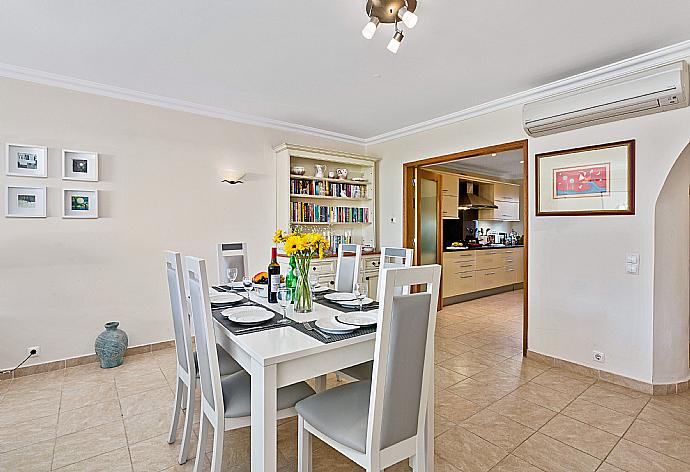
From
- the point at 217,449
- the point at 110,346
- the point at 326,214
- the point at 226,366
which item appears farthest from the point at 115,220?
the point at 217,449

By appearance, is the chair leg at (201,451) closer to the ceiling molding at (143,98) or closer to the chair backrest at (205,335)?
the chair backrest at (205,335)

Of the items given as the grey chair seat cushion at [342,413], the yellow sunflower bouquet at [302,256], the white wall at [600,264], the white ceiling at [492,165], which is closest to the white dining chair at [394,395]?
the grey chair seat cushion at [342,413]

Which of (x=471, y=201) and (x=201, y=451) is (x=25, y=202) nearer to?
(x=201, y=451)

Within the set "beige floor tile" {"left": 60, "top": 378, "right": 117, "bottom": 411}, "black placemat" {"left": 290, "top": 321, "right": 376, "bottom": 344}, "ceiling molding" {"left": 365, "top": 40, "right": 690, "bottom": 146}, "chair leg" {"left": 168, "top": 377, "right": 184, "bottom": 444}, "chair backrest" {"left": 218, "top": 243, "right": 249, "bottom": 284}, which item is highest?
"ceiling molding" {"left": 365, "top": 40, "right": 690, "bottom": 146}

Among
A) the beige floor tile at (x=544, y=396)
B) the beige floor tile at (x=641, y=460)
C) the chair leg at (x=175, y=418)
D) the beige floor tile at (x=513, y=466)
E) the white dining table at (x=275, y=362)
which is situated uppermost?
the white dining table at (x=275, y=362)

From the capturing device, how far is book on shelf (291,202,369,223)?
464 centimetres

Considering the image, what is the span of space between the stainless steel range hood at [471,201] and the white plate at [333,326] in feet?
17.8

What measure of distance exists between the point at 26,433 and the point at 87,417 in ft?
1.02

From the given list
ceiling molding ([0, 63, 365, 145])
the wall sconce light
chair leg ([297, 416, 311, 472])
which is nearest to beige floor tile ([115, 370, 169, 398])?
chair leg ([297, 416, 311, 472])

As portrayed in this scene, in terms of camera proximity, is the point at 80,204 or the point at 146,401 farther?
the point at 80,204

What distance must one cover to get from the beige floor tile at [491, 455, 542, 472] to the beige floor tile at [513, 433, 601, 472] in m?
0.04

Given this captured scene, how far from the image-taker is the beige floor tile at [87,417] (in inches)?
92.5

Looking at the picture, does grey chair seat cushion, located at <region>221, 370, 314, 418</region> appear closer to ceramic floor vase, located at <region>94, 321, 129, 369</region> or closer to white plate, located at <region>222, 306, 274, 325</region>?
white plate, located at <region>222, 306, 274, 325</region>

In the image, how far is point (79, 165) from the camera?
3.35 meters
